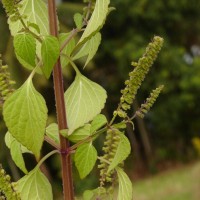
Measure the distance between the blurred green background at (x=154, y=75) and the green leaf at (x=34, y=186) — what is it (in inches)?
393

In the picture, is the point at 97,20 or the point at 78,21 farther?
the point at 78,21

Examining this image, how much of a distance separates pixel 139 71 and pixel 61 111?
0.14 metres

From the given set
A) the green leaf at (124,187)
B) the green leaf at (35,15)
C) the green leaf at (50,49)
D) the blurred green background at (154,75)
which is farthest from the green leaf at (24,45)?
the blurred green background at (154,75)

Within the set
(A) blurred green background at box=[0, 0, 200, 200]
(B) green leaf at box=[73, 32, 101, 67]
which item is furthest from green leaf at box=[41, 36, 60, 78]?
(A) blurred green background at box=[0, 0, 200, 200]

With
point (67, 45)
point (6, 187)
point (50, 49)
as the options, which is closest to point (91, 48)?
point (67, 45)

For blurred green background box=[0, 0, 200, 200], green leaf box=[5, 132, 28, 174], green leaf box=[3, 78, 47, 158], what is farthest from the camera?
blurred green background box=[0, 0, 200, 200]

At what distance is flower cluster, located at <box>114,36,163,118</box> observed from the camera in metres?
0.77

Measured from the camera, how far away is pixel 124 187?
0.86 m

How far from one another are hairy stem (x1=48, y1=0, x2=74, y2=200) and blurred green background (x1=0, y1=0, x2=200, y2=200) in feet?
32.8

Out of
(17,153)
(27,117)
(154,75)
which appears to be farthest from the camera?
(154,75)

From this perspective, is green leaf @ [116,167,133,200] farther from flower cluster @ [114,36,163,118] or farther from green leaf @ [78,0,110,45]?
green leaf @ [78,0,110,45]

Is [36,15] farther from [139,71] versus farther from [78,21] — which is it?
[139,71]

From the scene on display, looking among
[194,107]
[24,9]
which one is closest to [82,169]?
[24,9]

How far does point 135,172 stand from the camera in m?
13.2
